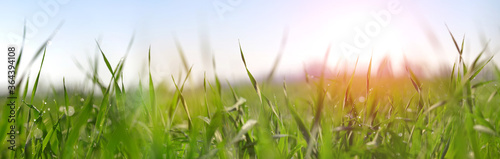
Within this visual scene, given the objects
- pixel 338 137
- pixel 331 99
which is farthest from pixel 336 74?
pixel 338 137

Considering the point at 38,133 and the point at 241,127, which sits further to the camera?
the point at 38,133

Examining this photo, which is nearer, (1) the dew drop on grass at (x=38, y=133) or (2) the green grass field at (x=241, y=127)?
(2) the green grass field at (x=241, y=127)

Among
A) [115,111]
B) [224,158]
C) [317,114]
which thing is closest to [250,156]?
[224,158]

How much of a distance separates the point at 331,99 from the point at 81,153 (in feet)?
2.28

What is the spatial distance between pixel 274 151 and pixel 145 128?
330 millimetres

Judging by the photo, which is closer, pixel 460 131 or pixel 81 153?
pixel 460 131

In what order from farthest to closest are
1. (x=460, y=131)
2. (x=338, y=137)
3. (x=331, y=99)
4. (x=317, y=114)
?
(x=331, y=99) < (x=338, y=137) < (x=317, y=114) < (x=460, y=131)

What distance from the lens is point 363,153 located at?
37.6 inches

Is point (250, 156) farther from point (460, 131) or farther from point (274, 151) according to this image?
point (460, 131)

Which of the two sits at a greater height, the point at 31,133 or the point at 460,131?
the point at 460,131

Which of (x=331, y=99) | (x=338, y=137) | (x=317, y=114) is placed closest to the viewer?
(x=317, y=114)

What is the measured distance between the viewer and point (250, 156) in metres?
1.00

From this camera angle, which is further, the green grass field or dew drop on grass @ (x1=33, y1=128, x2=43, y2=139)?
dew drop on grass @ (x1=33, y1=128, x2=43, y2=139)

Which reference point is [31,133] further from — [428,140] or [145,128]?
[428,140]
